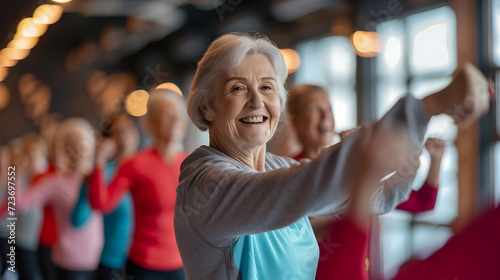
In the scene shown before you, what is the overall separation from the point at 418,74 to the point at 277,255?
374cm

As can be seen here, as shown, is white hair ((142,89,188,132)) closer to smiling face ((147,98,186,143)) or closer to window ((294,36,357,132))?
smiling face ((147,98,186,143))

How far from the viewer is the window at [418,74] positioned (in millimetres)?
3844

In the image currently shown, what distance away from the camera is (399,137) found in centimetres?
49

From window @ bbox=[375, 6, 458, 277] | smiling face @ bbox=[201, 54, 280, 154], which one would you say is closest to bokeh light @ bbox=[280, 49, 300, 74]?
window @ bbox=[375, 6, 458, 277]

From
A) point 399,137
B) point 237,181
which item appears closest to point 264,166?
point 237,181

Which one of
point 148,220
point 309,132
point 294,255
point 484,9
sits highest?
point 484,9

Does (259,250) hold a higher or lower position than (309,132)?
lower

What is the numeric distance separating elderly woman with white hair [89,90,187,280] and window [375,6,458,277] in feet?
6.49

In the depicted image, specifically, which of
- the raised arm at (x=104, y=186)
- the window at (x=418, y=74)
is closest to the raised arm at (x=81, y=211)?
the raised arm at (x=104, y=186)

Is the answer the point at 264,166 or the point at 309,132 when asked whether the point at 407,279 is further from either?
the point at 309,132

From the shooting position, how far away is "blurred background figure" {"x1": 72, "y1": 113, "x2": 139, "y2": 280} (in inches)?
99.3

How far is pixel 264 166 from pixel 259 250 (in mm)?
213

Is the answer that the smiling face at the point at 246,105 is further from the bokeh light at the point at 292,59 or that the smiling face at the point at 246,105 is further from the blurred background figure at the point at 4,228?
the bokeh light at the point at 292,59

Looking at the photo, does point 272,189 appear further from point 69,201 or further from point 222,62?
point 69,201
